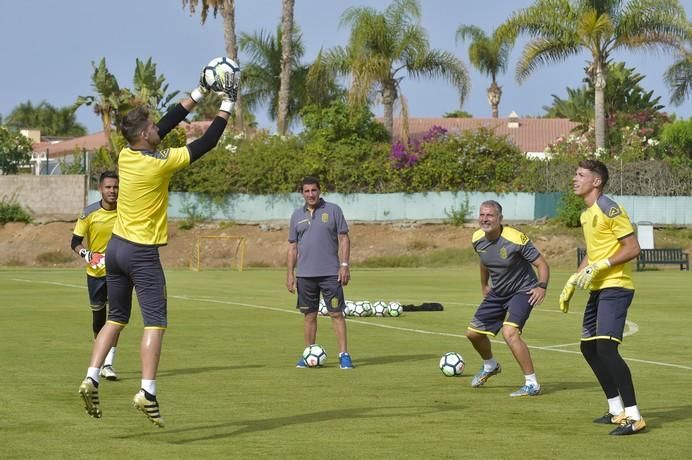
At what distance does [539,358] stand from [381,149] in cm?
4385

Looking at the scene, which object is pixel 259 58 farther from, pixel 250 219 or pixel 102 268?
pixel 102 268

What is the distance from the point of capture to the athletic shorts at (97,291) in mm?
14133

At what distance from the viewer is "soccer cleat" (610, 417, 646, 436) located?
991 centimetres

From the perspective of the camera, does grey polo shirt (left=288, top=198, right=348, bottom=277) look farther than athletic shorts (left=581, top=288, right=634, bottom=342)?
Yes

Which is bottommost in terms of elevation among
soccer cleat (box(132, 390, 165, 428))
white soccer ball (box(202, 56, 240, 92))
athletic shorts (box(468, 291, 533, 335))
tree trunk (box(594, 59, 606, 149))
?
soccer cleat (box(132, 390, 165, 428))

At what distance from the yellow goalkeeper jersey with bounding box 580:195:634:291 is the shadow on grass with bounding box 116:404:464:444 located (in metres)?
1.92

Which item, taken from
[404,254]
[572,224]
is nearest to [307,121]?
[404,254]

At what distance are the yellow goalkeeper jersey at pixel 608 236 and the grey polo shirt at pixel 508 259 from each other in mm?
2108

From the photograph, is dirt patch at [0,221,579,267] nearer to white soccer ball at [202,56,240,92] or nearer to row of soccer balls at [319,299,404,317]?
row of soccer balls at [319,299,404,317]

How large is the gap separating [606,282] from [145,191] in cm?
377

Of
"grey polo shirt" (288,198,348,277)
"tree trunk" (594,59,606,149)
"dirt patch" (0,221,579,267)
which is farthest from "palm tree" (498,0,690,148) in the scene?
"grey polo shirt" (288,198,348,277)

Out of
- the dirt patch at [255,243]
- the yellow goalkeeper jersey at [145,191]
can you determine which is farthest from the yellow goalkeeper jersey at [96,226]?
the dirt patch at [255,243]

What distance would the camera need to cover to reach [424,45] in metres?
60.5

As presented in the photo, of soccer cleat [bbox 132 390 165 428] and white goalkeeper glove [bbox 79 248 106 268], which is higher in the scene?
white goalkeeper glove [bbox 79 248 106 268]
